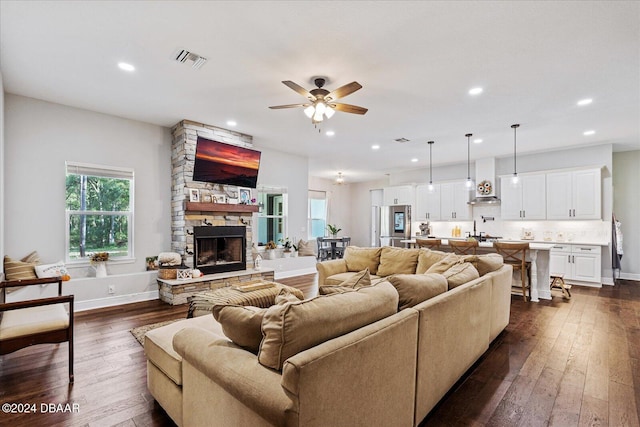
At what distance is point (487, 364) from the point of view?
2.78 m

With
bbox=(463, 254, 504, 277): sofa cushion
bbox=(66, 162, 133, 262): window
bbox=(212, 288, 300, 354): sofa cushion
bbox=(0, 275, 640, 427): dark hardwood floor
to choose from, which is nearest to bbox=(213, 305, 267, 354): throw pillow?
bbox=(212, 288, 300, 354): sofa cushion

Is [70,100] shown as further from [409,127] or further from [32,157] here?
[409,127]

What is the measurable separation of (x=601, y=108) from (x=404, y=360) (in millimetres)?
4966

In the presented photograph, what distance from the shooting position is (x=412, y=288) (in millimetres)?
1978

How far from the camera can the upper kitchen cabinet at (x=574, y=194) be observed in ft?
20.3

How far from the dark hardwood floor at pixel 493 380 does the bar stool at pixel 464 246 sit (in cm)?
166

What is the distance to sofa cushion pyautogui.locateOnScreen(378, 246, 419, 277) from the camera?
4.27 m

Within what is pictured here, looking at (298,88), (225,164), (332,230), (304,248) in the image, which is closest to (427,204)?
(332,230)

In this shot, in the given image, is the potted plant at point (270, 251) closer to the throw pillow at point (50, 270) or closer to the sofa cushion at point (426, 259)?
the throw pillow at point (50, 270)

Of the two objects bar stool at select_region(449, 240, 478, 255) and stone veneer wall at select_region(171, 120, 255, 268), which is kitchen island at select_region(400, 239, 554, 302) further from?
stone veneer wall at select_region(171, 120, 255, 268)

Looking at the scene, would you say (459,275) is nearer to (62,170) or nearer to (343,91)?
(343,91)

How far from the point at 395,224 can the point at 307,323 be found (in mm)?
8464

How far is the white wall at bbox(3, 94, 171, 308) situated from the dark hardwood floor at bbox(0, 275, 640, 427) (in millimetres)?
1333

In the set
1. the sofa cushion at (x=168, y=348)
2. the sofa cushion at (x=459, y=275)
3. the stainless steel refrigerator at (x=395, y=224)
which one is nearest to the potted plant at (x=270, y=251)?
the stainless steel refrigerator at (x=395, y=224)
